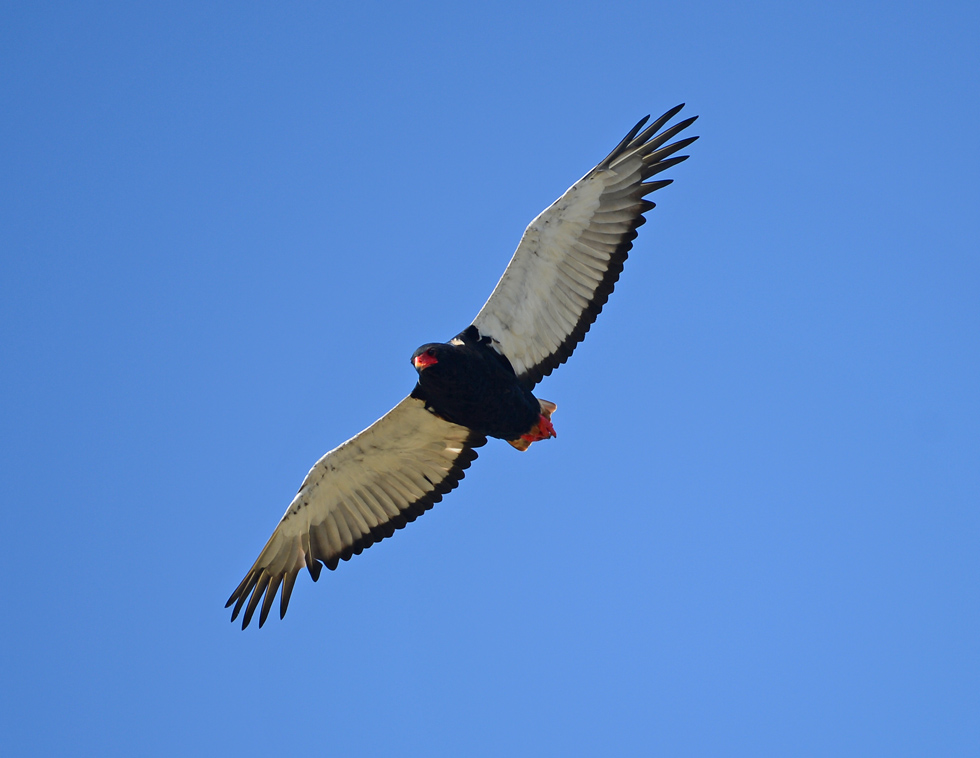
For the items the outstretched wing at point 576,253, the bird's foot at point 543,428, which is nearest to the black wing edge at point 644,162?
the outstretched wing at point 576,253

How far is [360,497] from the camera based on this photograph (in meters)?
14.4

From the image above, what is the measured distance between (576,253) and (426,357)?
2.35 metres

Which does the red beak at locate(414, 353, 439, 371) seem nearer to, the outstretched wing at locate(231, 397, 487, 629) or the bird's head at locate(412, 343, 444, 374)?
the bird's head at locate(412, 343, 444, 374)

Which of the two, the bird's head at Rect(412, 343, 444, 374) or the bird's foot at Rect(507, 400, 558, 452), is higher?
the bird's head at Rect(412, 343, 444, 374)

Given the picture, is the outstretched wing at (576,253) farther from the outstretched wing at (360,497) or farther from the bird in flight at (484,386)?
the outstretched wing at (360,497)

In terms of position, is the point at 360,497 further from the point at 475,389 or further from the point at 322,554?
the point at 475,389

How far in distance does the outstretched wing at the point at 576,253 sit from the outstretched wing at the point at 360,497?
1.51m

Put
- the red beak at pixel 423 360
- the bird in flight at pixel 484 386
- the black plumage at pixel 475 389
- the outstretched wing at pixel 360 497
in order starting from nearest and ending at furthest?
the red beak at pixel 423 360 → the black plumage at pixel 475 389 → the bird in flight at pixel 484 386 → the outstretched wing at pixel 360 497

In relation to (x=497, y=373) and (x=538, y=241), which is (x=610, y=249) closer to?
(x=538, y=241)

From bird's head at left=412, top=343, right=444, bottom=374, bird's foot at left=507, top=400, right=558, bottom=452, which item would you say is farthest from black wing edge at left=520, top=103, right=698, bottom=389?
bird's head at left=412, top=343, right=444, bottom=374

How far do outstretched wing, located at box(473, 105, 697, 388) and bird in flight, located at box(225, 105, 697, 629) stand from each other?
0.04 feet

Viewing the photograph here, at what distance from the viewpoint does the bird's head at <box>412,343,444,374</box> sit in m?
12.5

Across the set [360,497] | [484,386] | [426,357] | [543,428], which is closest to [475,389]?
[484,386]

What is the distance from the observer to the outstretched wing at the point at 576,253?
43.0 ft
